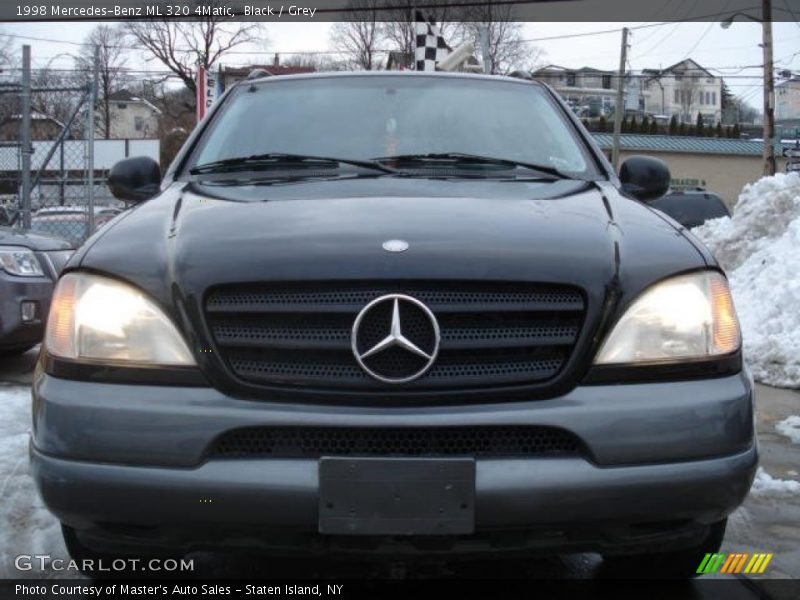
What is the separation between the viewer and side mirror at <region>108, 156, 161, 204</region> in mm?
3342

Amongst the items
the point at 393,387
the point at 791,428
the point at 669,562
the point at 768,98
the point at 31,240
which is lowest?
the point at 791,428

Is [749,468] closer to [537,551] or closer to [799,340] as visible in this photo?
[537,551]

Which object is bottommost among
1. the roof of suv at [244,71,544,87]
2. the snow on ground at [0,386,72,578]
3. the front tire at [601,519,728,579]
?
the snow on ground at [0,386,72,578]

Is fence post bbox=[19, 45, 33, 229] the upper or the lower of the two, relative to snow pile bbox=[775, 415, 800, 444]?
upper

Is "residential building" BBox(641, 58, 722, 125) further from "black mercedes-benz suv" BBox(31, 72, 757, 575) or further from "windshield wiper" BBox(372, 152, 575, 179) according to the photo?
"black mercedes-benz suv" BBox(31, 72, 757, 575)

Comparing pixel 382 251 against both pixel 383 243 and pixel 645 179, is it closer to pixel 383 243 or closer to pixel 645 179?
pixel 383 243

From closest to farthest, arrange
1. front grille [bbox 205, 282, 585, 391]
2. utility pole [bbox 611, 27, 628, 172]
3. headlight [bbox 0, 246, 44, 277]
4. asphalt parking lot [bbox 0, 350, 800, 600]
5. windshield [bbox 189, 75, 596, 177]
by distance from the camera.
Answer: front grille [bbox 205, 282, 585, 391] < asphalt parking lot [bbox 0, 350, 800, 600] < windshield [bbox 189, 75, 596, 177] < headlight [bbox 0, 246, 44, 277] < utility pole [bbox 611, 27, 628, 172]

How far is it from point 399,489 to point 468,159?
5.16ft

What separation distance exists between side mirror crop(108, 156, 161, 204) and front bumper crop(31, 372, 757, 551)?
4.60ft

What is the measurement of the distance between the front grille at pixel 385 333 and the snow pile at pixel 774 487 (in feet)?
7.13

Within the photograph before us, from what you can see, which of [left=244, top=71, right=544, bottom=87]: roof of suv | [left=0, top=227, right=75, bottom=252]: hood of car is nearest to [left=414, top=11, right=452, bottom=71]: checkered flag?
[left=0, top=227, right=75, bottom=252]: hood of car

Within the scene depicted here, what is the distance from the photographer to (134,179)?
336cm

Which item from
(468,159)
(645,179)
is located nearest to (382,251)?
(468,159)

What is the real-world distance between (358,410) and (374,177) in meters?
1.09
